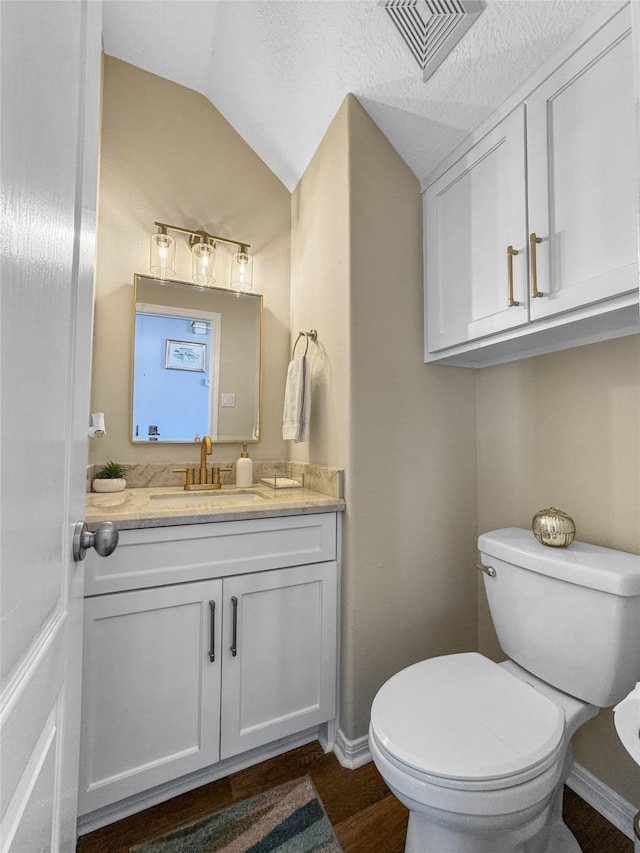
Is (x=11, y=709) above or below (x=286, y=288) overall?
below

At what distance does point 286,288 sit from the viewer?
80.5 inches

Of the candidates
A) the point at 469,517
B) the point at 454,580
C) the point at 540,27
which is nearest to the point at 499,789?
the point at 454,580

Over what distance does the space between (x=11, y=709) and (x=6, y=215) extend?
439 mm

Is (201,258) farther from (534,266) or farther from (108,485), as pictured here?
(534,266)

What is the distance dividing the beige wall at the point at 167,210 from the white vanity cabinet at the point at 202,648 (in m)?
0.70

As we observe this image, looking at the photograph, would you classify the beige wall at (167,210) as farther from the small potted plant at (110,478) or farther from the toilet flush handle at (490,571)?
the toilet flush handle at (490,571)

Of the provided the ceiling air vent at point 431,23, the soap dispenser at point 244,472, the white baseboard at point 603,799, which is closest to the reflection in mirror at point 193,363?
the soap dispenser at point 244,472

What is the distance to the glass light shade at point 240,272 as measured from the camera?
75.2 inches

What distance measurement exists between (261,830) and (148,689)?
1.67 feet

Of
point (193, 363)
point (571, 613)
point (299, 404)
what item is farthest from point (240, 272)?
point (571, 613)

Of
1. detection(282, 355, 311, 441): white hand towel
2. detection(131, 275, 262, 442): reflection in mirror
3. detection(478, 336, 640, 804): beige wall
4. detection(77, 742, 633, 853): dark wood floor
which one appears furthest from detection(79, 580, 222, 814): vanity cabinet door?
detection(478, 336, 640, 804): beige wall

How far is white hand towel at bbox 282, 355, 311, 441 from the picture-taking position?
1640mm

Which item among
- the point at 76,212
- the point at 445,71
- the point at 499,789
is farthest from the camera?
the point at 445,71

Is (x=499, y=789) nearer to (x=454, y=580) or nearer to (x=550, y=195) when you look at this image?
(x=454, y=580)
